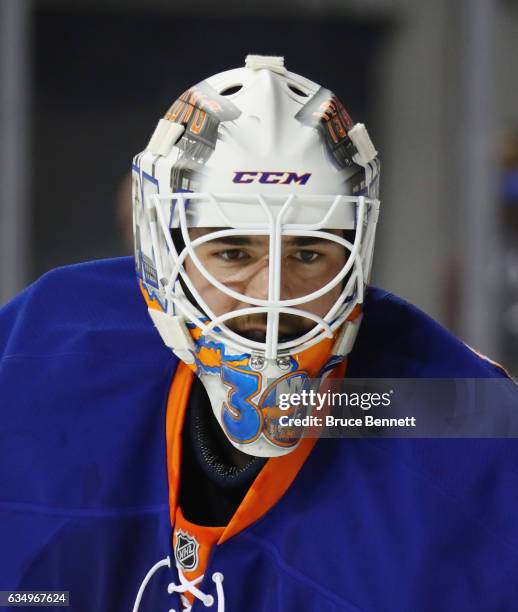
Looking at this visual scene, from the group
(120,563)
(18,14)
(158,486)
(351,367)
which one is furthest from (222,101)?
(18,14)

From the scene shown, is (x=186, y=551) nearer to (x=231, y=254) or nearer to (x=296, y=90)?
(x=231, y=254)

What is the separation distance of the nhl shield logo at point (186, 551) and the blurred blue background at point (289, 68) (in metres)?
4.03

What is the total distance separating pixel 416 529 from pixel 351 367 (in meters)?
0.41

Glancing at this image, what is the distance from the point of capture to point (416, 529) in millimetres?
2080

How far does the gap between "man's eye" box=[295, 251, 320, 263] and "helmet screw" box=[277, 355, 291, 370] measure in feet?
0.61

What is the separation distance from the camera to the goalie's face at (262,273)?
214 centimetres

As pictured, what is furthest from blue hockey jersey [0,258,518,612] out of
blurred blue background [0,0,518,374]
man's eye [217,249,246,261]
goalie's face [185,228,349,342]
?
blurred blue background [0,0,518,374]

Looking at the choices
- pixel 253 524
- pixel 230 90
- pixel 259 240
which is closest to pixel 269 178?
pixel 259 240

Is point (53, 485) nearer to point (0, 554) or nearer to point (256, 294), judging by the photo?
point (0, 554)

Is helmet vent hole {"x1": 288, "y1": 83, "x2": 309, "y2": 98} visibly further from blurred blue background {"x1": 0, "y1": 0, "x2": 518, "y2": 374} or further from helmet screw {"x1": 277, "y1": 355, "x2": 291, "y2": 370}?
blurred blue background {"x1": 0, "y1": 0, "x2": 518, "y2": 374}

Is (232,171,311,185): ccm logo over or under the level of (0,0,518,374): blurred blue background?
over

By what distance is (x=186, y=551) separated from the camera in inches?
88.4

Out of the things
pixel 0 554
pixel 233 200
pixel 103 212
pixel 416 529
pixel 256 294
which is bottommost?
pixel 103 212

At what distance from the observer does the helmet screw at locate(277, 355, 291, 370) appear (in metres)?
2.14
